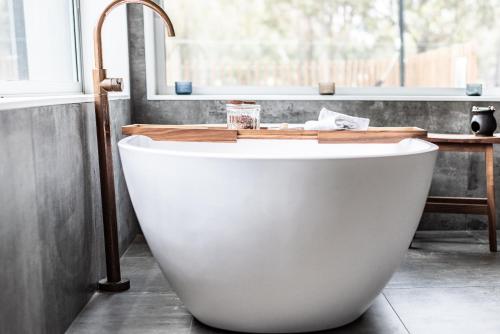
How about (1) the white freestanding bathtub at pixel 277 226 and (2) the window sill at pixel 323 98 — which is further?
(2) the window sill at pixel 323 98

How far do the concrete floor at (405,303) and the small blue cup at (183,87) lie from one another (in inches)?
39.7

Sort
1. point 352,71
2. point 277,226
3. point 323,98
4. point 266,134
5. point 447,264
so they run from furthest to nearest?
point 352,71 < point 323,98 < point 447,264 < point 266,134 < point 277,226

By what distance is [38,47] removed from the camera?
2.32 meters

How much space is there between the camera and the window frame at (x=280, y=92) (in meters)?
3.36

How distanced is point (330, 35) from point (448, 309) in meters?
2.07

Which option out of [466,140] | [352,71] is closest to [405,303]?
[466,140]

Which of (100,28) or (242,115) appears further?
(242,115)

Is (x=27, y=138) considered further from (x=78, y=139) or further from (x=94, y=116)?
(x=94, y=116)

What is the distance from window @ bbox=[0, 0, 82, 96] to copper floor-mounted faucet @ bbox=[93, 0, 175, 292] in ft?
0.70

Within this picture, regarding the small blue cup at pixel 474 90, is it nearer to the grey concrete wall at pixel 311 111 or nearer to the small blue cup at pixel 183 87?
the grey concrete wall at pixel 311 111

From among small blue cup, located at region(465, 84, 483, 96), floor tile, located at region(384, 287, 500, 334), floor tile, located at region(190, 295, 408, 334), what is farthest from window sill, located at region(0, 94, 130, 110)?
small blue cup, located at region(465, 84, 483, 96)

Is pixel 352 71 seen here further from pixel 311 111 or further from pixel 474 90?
pixel 474 90

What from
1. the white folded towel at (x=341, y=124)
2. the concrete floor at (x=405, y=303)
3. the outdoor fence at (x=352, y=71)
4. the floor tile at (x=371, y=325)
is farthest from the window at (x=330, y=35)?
the floor tile at (x=371, y=325)

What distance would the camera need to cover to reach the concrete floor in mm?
2068
